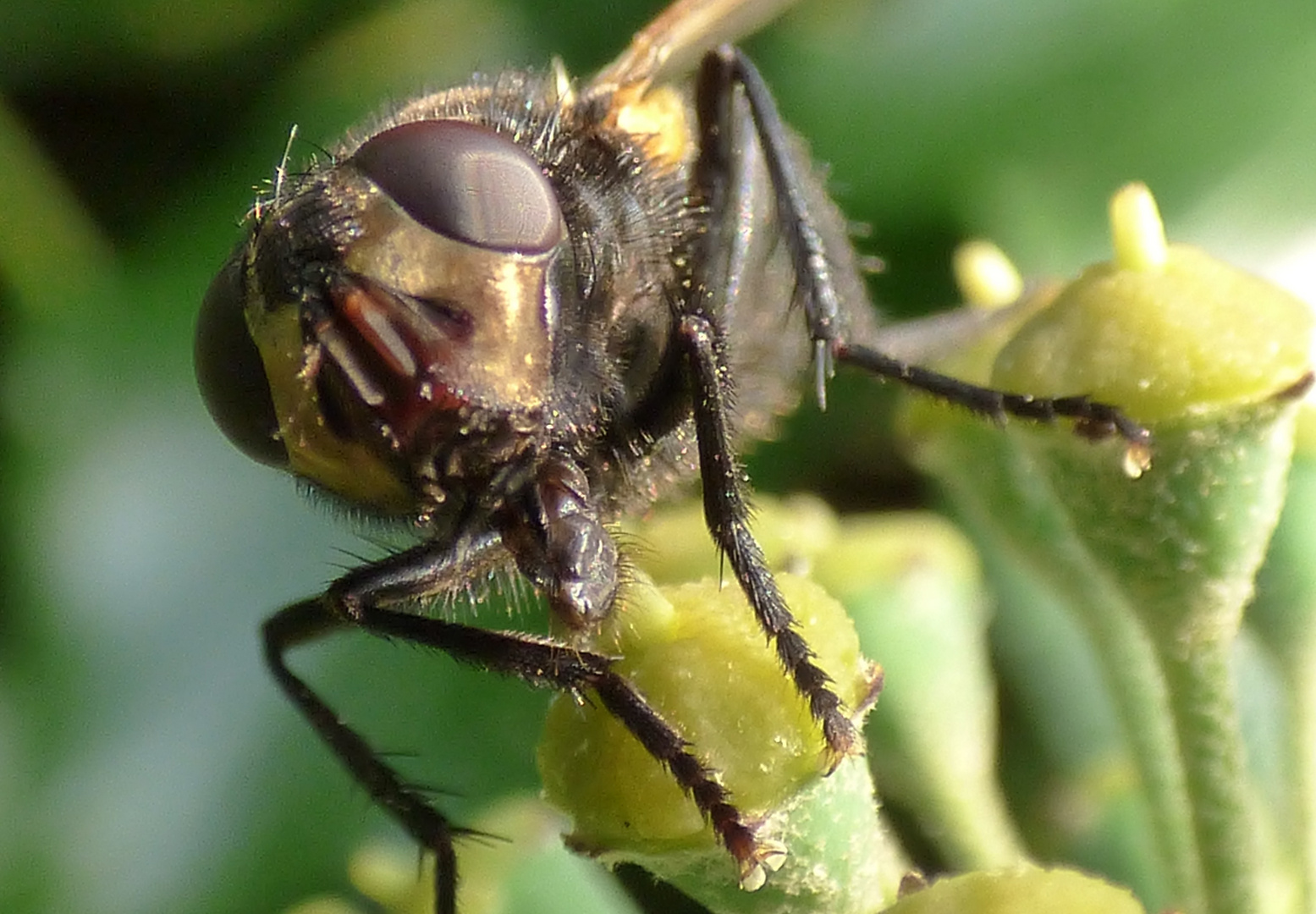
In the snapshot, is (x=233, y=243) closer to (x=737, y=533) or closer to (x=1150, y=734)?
(x=737, y=533)

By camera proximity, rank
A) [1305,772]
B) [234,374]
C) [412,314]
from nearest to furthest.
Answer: [412,314] → [234,374] → [1305,772]

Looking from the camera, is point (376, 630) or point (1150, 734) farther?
point (1150, 734)

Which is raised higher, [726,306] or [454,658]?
[726,306]

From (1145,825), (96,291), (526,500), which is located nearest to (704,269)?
(526,500)

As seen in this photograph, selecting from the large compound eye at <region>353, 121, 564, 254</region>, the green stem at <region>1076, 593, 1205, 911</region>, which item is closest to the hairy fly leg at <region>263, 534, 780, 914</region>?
the large compound eye at <region>353, 121, 564, 254</region>

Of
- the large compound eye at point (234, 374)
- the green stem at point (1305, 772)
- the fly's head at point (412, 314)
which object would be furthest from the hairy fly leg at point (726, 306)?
the green stem at point (1305, 772)

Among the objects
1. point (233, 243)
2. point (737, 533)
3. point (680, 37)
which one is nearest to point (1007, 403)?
point (737, 533)
